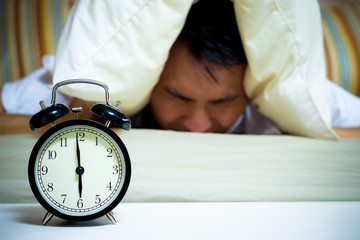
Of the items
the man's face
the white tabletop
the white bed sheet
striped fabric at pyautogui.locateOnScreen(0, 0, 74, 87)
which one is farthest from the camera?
striped fabric at pyautogui.locateOnScreen(0, 0, 74, 87)

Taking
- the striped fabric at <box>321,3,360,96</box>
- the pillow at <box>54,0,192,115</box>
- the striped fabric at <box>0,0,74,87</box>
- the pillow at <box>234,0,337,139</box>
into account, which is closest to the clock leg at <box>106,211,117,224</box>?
the pillow at <box>54,0,192,115</box>

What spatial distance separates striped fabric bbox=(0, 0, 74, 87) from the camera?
1479 millimetres

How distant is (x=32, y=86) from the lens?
120 cm

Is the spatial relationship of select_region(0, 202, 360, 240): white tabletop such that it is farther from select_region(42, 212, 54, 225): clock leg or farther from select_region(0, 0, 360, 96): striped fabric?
select_region(0, 0, 360, 96): striped fabric

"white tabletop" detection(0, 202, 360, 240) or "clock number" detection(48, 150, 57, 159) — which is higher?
"clock number" detection(48, 150, 57, 159)

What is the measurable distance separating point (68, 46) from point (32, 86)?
1.90ft

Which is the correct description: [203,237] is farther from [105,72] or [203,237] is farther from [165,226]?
[105,72]

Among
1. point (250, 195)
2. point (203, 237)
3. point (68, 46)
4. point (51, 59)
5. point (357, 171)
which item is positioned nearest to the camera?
point (203, 237)

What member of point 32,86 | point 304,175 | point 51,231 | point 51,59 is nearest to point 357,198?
point 304,175

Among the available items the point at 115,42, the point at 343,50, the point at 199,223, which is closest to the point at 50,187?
the point at 199,223

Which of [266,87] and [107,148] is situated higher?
[107,148]

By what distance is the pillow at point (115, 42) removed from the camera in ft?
2.25

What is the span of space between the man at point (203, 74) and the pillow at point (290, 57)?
120 mm

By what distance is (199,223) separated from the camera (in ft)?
1.20
